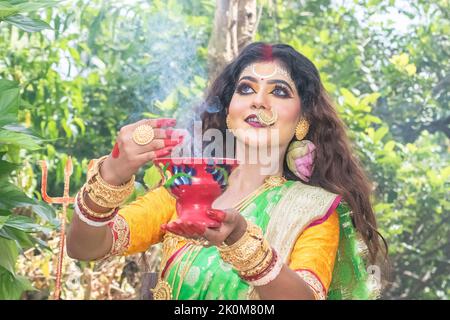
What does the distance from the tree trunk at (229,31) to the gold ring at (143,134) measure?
2.26 metres

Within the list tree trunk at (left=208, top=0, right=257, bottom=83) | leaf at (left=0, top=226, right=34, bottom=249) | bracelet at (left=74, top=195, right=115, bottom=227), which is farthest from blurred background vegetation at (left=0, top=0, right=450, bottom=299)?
bracelet at (left=74, top=195, right=115, bottom=227)

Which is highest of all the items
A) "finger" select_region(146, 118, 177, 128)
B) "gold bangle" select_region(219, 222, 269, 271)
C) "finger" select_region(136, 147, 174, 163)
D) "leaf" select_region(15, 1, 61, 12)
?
"leaf" select_region(15, 1, 61, 12)

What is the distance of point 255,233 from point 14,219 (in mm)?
1059

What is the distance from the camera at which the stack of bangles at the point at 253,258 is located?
2.09m

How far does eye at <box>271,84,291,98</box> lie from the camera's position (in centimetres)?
258

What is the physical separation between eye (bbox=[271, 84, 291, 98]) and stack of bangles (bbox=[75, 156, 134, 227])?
585 millimetres

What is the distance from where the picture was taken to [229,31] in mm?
4457

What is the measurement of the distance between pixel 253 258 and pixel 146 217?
54 centimetres

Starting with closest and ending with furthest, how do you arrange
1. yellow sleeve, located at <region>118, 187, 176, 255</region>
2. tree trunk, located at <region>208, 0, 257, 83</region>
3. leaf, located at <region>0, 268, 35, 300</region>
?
yellow sleeve, located at <region>118, 187, 176, 255</region>
leaf, located at <region>0, 268, 35, 300</region>
tree trunk, located at <region>208, 0, 257, 83</region>

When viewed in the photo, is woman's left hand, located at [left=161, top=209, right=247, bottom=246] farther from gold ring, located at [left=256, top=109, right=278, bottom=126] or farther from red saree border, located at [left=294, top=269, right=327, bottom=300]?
gold ring, located at [left=256, top=109, right=278, bottom=126]

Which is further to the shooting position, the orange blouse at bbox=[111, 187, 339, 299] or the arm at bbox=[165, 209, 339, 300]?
the orange blouse at bbox=[111, 187, 339, 299]

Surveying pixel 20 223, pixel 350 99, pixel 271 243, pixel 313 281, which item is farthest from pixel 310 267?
pixel 350 99

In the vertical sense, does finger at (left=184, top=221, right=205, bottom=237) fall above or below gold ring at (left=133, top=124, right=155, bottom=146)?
below

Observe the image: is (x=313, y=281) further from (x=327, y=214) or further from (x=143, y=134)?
(x=143, y=134)
